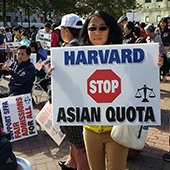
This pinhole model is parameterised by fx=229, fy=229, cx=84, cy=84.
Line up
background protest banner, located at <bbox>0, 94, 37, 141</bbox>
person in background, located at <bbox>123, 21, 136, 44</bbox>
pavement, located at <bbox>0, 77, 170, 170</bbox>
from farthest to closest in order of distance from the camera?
person in background, located at <bbox>123, 21, 136, 44</bbox> < background protest banner, located at <bbox>0, 94, 37, 141</bbox> < pavement, located at <bbox>0, 77, 170, 170</bbox>

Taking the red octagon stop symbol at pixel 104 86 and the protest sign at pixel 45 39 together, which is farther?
the protest sign at pixel 45 39

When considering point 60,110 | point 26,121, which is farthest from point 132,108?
point 26,121

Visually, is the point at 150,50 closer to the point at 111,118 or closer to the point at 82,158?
the point at 111,118

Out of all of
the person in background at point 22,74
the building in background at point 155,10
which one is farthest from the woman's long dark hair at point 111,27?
the building in background at point 155,10

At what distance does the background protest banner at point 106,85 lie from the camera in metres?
1.70

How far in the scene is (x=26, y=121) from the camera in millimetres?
3703

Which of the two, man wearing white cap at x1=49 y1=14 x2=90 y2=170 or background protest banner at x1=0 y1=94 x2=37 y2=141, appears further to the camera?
background protest banner at x1=0 y1=94 x2=37 y2=141

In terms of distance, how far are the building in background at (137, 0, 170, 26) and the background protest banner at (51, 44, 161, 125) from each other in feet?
221

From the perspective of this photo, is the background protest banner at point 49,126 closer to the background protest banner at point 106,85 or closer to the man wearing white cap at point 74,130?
the man wearing white cap at point 74,130

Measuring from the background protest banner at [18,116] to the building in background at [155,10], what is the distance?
66.2 m

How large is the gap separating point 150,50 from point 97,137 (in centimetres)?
80

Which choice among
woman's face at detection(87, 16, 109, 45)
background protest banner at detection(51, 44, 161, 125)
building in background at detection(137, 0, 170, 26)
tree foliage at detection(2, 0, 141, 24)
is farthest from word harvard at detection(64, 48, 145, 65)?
→ building in background at detection(137, 0, 170, 26)

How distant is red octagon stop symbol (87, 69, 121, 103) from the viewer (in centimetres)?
173

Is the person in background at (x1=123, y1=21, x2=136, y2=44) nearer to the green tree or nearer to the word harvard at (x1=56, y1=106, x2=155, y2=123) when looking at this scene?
the word harvard at (x1=56, y1=106, x2=155, y2=123)
